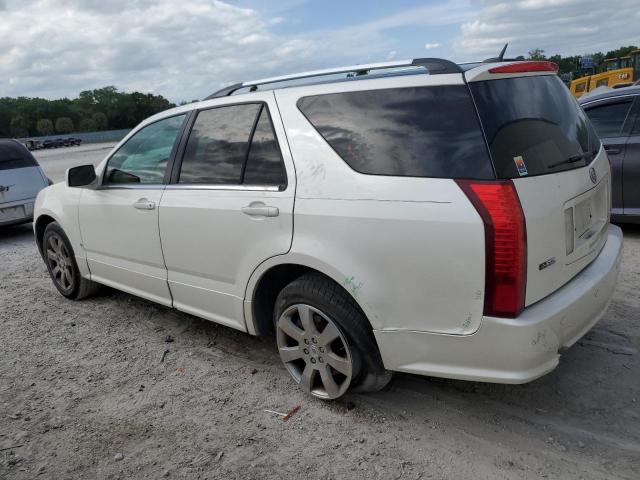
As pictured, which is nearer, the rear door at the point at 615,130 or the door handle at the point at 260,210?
the door handle at the point at 260,210

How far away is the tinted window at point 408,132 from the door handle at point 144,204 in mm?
1502

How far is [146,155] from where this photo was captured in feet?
13.5

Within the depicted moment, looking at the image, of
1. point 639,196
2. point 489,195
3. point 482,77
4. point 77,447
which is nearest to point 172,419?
point 77,447

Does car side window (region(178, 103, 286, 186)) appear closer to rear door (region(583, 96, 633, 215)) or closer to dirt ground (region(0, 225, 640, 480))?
dirt ground (region(0, 225, 640, 480))

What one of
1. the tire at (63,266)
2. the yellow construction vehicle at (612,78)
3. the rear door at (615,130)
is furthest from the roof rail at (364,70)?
the yellow construction vehicle at (612,78)

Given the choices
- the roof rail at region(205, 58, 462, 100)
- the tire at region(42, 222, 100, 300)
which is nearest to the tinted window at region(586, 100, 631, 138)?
the roof rail at region(205, 58, 462, 100)

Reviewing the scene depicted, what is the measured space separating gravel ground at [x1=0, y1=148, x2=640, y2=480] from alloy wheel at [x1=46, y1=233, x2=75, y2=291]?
1055 millimetres

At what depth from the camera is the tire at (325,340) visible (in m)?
2.85

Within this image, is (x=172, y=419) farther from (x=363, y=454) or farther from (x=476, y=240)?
(x=476, y=240)

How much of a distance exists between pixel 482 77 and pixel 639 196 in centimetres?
418

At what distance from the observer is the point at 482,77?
2.52 m

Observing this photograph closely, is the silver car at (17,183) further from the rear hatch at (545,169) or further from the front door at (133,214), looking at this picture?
the rear hatch at (545,169)

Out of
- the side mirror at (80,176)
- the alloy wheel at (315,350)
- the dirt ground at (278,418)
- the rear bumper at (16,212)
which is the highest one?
the side mirror at (80,176)

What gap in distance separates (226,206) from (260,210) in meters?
0.31
